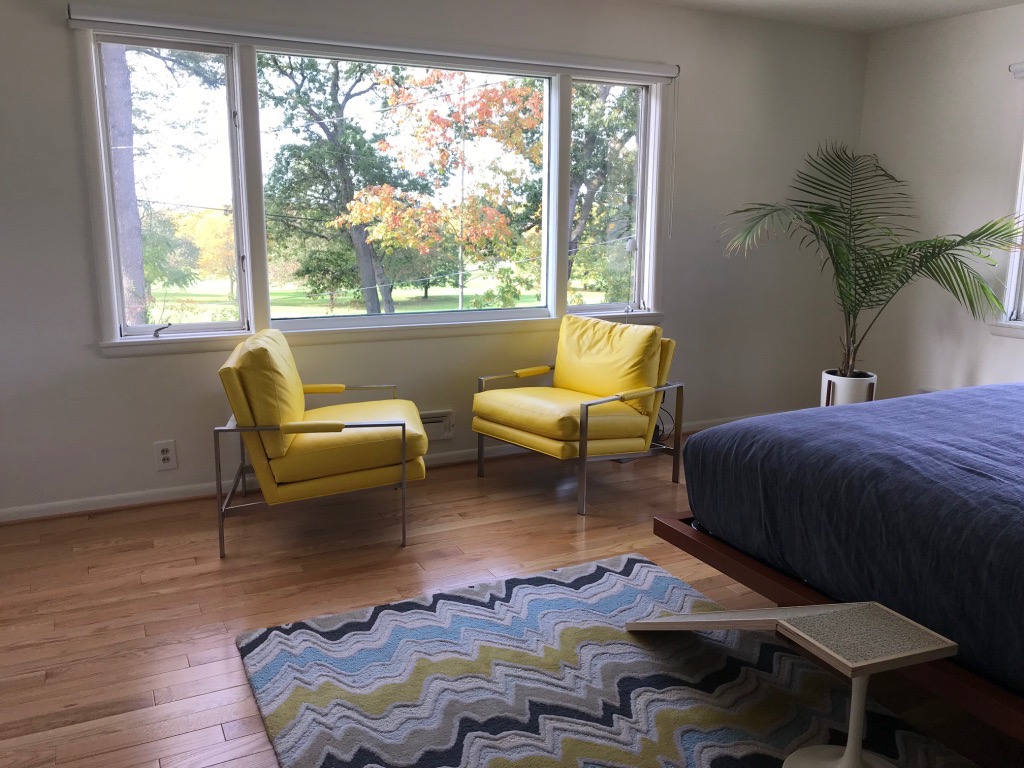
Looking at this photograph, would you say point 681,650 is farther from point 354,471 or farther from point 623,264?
point 623,264

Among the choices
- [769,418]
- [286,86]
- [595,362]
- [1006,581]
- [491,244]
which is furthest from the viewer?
[491,244]

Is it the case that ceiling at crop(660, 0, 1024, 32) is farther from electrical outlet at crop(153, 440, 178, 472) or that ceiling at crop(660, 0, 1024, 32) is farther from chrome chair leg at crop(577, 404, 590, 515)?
electrical outlet at crop(153, 440, 178, 472)

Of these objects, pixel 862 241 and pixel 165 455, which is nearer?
pixel 165 455

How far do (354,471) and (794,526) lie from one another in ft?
5.71

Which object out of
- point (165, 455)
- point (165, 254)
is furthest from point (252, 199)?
point (165, 455)

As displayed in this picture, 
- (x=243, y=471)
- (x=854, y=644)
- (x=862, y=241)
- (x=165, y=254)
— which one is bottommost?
(x=243, y=471)

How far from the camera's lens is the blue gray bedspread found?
67.6 inches

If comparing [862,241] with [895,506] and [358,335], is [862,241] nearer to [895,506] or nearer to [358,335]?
[358,335]

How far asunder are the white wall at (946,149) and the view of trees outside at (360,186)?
1.69m

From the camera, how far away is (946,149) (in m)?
4.59

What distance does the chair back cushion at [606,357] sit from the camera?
384cm

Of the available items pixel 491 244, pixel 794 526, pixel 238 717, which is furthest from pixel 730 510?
pixel 491 244

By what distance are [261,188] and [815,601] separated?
9.61 feet

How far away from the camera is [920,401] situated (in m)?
2.81
